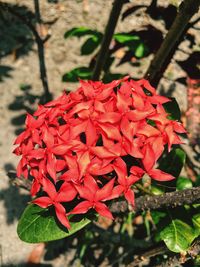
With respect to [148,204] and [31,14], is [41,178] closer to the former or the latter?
[148,204]

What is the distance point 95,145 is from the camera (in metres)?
1.51

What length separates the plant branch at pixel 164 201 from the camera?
158 centimetres

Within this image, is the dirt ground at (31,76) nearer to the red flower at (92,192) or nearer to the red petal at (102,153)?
the red flower at (92,192)

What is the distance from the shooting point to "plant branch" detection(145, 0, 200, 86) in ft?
6.23

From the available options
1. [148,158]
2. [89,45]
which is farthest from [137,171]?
[89,45]

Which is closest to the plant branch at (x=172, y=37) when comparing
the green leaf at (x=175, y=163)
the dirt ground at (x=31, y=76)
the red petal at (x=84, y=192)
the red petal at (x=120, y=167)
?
the green leaf at (x=175, y=163)

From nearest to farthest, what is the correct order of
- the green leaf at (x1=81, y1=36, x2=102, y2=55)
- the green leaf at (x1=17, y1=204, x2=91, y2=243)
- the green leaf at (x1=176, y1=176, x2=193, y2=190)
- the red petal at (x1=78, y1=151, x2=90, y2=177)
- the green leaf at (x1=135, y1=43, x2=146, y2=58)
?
the red petal at (x1=78, y1=151, x2=90, y2=177) < the green leaf at (x1=17, y1=204, x2=91, y2=243) < the green leaf at (x1=176, y1=176, x2=193, y2=190) < the green leaf at (x1=135, y1=43, x2=146, y2=58) < the green leaf at (x1=81, y1=36, x2=102, y2=55)

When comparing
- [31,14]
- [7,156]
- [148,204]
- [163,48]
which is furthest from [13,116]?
[148,204]

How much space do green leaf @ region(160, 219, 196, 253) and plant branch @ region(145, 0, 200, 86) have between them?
0.85 meters

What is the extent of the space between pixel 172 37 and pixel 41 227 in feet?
4.08

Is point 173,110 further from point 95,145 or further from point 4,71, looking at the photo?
point 4,71

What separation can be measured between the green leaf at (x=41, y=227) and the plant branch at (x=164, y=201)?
259 mm

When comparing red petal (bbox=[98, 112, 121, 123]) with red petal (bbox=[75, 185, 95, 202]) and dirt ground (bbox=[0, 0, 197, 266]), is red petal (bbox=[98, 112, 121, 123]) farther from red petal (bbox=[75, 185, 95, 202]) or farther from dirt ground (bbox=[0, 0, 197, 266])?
dirt ground (bbox=[0, 0, 197, 266])

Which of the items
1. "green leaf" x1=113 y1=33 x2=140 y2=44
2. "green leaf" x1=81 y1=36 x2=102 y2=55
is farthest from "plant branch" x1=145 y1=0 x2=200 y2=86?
"green leaf" x1=81 y1=36 x2=102 y2=55
